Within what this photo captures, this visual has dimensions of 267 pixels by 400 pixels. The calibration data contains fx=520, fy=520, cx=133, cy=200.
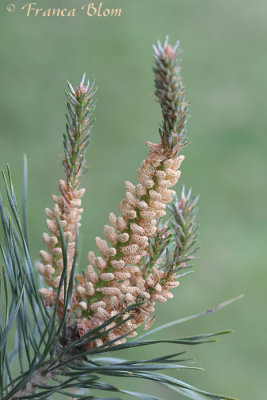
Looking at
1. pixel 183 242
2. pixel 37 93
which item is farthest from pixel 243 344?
pixel 183 242

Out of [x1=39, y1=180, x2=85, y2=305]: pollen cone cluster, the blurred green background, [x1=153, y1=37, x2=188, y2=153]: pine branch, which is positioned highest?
the blurred green background

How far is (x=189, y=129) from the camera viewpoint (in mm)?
1830

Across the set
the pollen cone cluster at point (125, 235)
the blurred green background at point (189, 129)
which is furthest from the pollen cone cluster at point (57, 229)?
the blurred green background at point (189, 129)

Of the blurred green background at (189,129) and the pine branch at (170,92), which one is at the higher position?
the blurred green background at (189,129)

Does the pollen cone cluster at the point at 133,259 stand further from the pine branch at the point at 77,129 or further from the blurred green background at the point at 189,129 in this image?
the blurred green background at the point at 189,129

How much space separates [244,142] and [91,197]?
0.61 metres

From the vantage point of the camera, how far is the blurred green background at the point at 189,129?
1.44m

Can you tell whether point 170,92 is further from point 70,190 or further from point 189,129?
point 189,129

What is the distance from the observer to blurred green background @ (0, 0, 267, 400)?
1.44 m

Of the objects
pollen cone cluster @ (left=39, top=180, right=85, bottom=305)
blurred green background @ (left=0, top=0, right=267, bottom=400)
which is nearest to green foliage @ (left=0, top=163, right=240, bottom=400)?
pollen cone cluster @ (left=39, top=180, right=85, bottom=305)

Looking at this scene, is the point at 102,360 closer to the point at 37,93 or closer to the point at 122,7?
the point at 37,93

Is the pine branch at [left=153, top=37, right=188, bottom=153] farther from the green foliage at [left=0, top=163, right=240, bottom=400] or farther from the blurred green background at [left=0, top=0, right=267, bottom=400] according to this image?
the blurred green background at [left=0, top=0, right=267, bottom=400]

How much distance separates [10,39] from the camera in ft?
6.38

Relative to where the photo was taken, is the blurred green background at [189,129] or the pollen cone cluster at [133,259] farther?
the blurred green background at [189,129]
